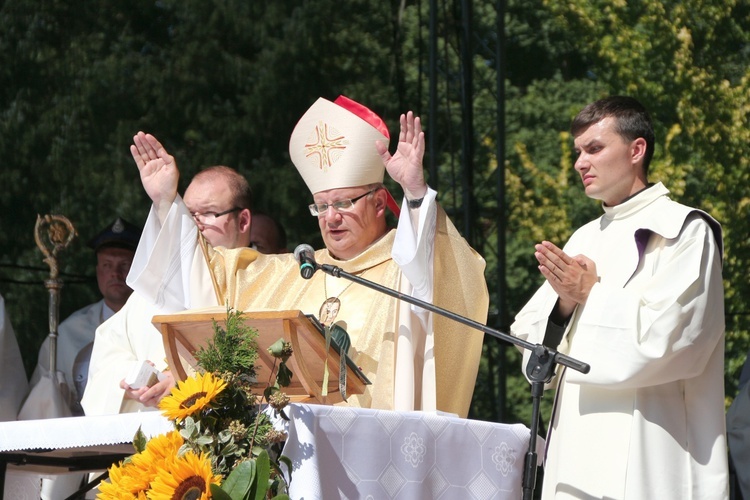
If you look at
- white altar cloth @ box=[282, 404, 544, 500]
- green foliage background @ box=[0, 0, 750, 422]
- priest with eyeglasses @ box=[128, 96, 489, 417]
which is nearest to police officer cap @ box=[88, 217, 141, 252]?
priest with eyeglasses @ box=[128, 96, 489, 417]

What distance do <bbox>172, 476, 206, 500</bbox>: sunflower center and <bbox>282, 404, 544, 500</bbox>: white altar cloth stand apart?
0.26m

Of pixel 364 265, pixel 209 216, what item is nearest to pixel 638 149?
pixel 364 265

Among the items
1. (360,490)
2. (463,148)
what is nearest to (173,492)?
(360,490)

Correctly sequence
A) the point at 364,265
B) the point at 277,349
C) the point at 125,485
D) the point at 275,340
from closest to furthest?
the point at 125,485 < the point at 277,349 < the point at 275,340 < the point at 364,265

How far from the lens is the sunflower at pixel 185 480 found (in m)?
3.18

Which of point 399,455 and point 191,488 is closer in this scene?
point 191,488

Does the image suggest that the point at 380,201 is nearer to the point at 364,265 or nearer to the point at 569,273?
the point at 364,265

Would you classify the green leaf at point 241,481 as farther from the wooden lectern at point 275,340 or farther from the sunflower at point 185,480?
the wooden lectern at point 275,340

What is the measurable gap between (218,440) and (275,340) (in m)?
0.47

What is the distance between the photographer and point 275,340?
12.1 feet

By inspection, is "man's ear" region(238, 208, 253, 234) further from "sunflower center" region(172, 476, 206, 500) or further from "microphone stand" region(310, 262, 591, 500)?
"sunflower center" region(172, 476, 206, 500)

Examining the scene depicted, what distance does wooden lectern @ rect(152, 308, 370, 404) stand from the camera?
3.62m

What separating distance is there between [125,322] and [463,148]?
4.05m

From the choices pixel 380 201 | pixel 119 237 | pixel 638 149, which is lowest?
pixel 119 237
